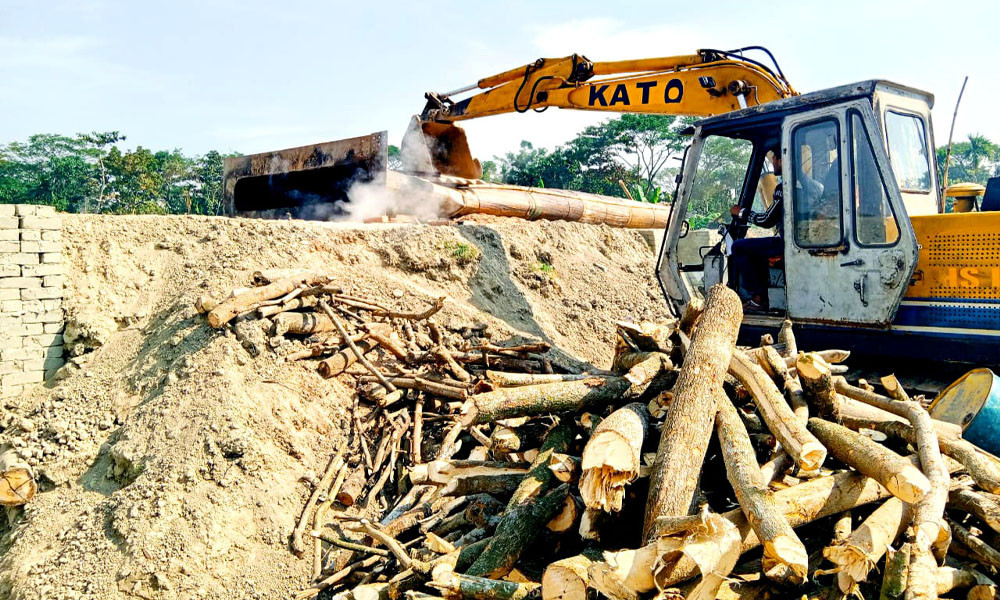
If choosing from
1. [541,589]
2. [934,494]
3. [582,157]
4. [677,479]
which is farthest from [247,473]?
[582,157]

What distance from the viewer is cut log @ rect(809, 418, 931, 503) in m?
2.80

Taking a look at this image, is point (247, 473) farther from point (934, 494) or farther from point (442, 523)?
point (934, 494)

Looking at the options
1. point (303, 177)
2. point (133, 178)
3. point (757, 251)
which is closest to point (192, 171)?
point (133, 178)

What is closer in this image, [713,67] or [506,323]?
[713,67]

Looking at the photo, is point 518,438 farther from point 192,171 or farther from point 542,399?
point 192,171

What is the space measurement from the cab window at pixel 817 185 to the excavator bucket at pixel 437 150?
6.02 metres

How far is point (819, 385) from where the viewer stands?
3.66 metres

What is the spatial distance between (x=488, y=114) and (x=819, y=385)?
6593 millimetres

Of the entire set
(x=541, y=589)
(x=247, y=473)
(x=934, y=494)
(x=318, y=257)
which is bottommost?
(x=247, y=473)

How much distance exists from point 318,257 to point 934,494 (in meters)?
6.06

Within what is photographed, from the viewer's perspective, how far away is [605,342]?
30.3 feet

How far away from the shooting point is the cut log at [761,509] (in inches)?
97.5

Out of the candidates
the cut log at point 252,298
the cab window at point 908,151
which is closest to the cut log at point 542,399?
the cut log at point 252,298

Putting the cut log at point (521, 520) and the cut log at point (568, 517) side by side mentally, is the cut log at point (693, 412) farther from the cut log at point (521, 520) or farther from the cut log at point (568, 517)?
the cut log at point (521, 520)
